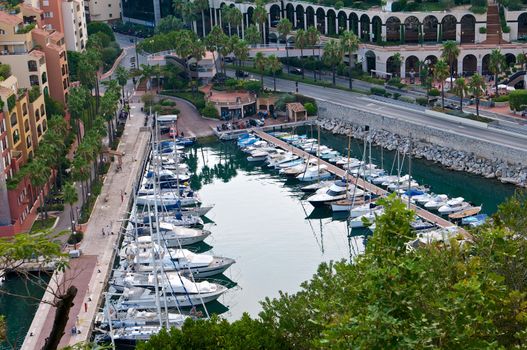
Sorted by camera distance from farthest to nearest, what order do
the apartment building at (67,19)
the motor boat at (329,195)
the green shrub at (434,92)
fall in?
the apartment building at (67,19)
the green shrub at (434,92)
the motor boat at (329,195)

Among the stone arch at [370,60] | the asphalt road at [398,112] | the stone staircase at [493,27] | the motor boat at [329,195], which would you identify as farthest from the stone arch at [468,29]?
the motor boat at [329,195]

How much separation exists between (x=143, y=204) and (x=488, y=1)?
69512mm

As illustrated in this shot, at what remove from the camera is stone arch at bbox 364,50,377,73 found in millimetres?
135275

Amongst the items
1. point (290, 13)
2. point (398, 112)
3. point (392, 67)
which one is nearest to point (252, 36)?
point (290, 13)

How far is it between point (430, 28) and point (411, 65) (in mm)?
→ 7325

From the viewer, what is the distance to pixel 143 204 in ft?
301

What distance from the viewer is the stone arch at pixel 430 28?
136m

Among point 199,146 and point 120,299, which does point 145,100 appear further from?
point 120,299

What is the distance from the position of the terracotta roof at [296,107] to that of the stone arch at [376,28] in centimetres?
2143

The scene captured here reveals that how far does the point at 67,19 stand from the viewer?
12812cm

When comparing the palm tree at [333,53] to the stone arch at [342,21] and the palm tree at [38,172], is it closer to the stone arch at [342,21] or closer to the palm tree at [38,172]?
the stone arch at [342,21]

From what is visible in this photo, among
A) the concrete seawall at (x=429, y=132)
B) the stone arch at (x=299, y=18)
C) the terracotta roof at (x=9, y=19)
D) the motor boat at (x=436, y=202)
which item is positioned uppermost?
the terracotta roof at (x=9, y=19)

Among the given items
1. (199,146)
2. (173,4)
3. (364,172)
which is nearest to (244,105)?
(199,146)

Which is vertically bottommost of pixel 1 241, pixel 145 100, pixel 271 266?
pixel 271 266
